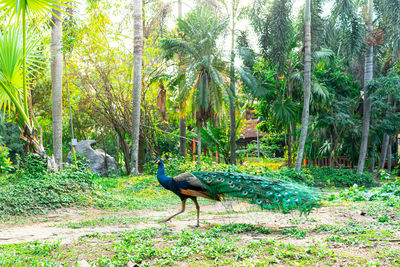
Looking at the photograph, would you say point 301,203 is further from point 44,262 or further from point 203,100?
point 203,100

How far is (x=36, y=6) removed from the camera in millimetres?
7305

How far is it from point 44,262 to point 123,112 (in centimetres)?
1594

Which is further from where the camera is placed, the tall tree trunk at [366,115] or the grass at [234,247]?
the tall tree trunk at [366,115]

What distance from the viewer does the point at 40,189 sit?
867 centimetres

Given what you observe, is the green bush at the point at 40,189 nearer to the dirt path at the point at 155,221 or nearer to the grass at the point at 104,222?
the dirt path at the point at 155,221

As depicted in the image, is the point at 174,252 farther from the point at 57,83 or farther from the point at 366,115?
the point at 366,115

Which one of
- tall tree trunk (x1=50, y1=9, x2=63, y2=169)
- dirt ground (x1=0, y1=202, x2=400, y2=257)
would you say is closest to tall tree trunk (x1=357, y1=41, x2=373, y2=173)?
dirt ground (x1=0, y1=202, x2=400, y2=257)

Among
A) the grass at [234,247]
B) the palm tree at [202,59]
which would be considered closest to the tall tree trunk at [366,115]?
the palm tree at [202,59]

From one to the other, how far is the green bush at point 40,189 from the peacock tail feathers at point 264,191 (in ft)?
13.5

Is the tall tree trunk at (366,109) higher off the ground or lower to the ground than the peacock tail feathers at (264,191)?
higher

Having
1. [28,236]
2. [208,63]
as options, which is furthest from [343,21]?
[28,236]

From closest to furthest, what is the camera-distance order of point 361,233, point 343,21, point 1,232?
point 361,233
point 1,232
point 343,21

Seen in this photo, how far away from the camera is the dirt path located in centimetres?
602

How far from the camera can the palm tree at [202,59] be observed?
54.0 feet
